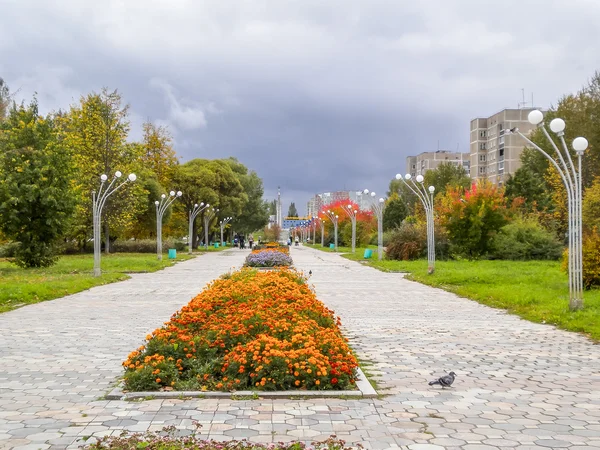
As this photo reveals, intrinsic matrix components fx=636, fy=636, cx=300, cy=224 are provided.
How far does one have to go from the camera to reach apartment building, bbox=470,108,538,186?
3273 inches

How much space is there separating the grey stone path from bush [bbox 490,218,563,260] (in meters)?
20.0

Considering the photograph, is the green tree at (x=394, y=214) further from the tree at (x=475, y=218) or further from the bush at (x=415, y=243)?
the tree at (x=475, y=218)

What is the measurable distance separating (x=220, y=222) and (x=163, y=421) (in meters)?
74.4

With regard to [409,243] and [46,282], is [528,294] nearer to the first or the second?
[46,282]

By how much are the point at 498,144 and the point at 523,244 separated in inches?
2307

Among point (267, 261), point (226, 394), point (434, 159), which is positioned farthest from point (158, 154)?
point (434, 159)

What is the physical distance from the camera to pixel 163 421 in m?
4.79

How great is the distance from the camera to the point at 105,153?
39.5 meters

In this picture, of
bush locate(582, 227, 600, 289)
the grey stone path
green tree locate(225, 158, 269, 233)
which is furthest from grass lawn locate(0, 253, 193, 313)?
green tree locate(225, 158, 269, 233)

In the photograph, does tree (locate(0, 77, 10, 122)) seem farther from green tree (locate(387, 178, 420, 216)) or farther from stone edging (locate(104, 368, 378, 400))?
green tree (locate(387, 178, 420, 216))

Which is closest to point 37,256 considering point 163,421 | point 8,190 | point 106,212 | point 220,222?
point 8,190

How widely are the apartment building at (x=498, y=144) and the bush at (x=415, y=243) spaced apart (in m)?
48.5

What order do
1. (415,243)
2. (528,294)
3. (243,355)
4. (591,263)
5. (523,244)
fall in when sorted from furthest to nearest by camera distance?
1. (415,243)
2. (523,244)
3. (591,263)
4. (528,294)
5. (243,355)

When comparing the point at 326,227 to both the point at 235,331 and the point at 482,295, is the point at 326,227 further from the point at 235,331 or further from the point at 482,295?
the point at 235,331
